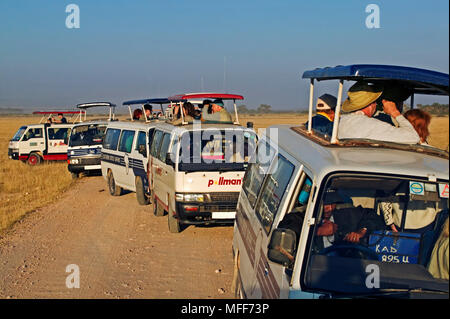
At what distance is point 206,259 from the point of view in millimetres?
8047

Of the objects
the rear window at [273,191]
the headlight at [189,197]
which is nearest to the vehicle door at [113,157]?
the headlight at [189,197]

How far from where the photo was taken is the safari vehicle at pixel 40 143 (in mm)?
23125

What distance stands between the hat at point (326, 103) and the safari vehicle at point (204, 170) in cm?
295

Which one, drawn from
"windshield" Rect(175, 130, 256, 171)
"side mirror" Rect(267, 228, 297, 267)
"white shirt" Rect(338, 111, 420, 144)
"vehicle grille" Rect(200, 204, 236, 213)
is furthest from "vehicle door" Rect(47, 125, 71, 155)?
"side mirror" Rect(267, 228, 297, 267)

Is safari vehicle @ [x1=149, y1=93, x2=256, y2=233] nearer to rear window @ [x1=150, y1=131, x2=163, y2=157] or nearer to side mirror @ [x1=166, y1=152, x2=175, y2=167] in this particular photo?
side mirror @ [x1=166, y1=152, x2=175, y2=167]

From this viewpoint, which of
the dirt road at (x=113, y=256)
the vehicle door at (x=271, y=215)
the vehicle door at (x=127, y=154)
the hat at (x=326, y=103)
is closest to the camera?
the vehicle door at (x=271, y=215)

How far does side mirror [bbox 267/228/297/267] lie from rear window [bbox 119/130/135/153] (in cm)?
992

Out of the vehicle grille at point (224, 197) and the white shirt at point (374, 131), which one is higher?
the white shirt at point (374, 131)

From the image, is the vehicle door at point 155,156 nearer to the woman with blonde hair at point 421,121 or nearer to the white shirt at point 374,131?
the woman with blonde hair at point 421,121

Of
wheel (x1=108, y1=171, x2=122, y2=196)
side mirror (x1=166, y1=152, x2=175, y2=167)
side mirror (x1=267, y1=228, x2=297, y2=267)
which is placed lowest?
wheel (x1=108, y1=171, x2=122, y2=196)

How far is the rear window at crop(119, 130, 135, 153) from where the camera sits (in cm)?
1310

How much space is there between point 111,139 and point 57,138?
9687 mm

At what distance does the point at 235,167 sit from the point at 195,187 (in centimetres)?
75
